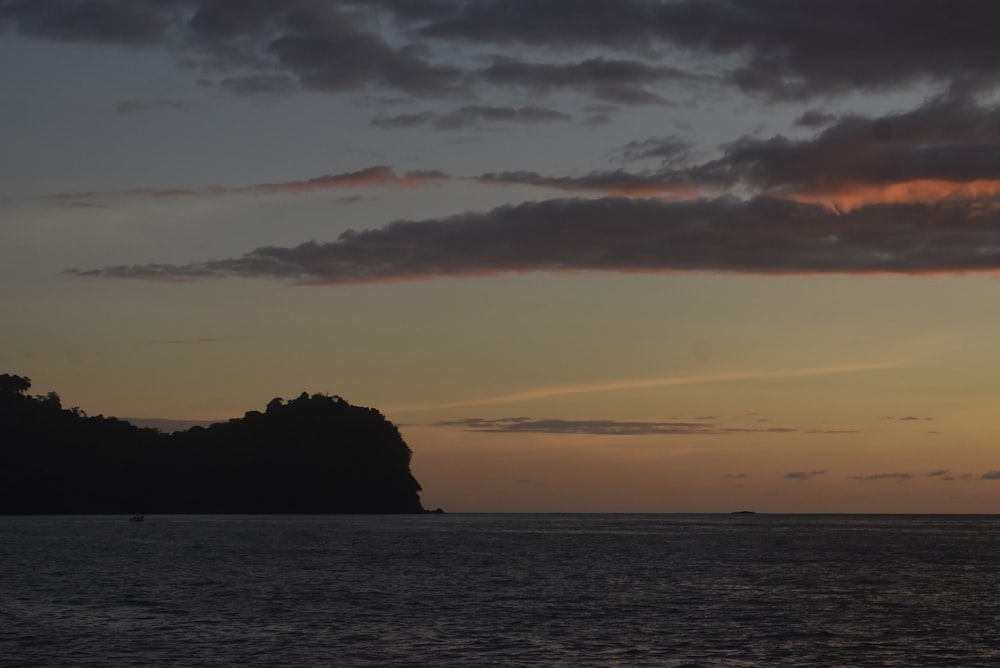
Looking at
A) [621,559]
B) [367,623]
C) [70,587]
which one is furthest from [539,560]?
[367,623]

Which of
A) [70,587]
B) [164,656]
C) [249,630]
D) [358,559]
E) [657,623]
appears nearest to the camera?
[164,656]

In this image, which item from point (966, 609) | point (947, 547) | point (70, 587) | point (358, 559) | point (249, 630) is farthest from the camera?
point (947, 547)

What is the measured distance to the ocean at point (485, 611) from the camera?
5700cm

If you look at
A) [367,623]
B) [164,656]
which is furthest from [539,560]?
[164,656]

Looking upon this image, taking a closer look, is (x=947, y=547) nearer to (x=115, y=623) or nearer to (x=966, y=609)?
(x=966, y=609)

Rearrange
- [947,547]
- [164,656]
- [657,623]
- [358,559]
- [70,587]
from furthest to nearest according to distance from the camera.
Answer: [947,547] < [358,559] < [70,587] < [657,623] < [164,656]

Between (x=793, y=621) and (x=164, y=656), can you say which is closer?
(x=164, y=656)

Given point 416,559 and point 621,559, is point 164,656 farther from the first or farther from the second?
point 621,559

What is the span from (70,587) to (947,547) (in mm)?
148931

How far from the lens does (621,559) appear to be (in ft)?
468

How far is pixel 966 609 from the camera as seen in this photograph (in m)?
81.7

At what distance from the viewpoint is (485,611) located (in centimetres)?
7581

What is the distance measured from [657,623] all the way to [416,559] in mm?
68941

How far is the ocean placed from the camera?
57.0 m
